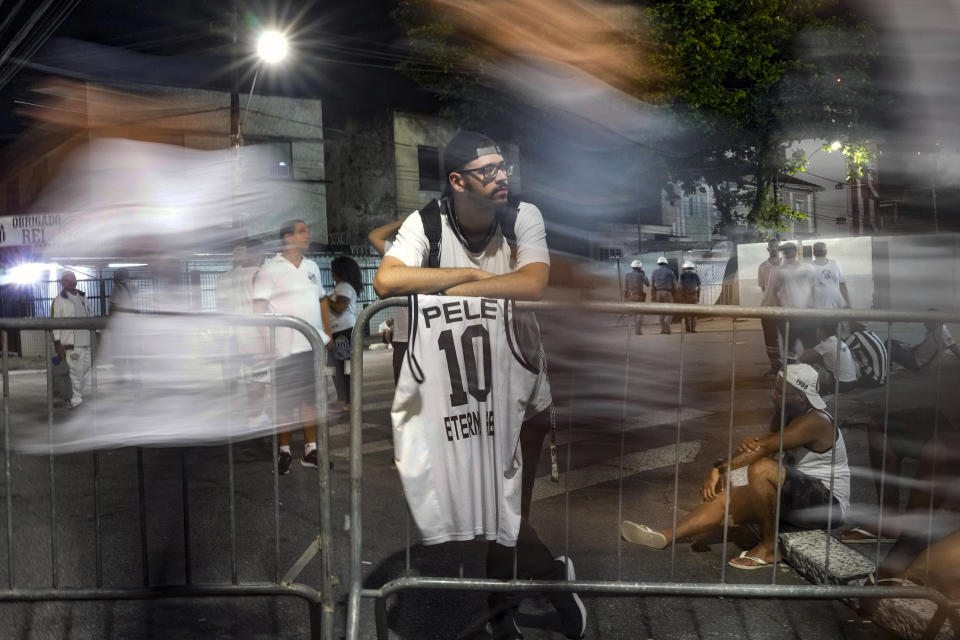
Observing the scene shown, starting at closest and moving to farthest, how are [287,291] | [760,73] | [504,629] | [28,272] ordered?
1. [504,629]
2. [287,291]
3. [760,73]
4. [28,272]

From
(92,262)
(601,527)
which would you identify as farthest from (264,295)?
(92,262)

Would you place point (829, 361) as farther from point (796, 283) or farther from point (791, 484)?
point (796, 283)

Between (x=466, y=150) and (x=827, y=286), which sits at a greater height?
(x=466, y=150)

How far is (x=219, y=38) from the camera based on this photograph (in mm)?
27406

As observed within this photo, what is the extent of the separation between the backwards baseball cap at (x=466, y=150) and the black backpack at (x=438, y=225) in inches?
7.1

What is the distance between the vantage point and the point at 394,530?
5.34 m

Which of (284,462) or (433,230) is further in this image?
(284,462)

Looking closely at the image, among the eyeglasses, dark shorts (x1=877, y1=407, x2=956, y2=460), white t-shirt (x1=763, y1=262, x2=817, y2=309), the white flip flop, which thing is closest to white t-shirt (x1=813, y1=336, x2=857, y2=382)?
dark shorts (x1=877, y1=407, x2=956, y2=460)

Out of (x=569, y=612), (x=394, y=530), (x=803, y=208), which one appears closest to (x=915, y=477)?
(x=569, y=612)

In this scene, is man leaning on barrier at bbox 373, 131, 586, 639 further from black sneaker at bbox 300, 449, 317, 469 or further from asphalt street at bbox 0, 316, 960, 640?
black sneaker at bbox 300, 449, 317, 469

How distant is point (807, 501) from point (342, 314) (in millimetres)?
5296

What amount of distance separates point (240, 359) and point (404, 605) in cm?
187

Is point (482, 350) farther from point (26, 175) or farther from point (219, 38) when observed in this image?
point (26, 175)

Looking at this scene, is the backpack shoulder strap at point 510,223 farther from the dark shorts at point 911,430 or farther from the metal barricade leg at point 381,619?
the dark shorts at point 911,430
